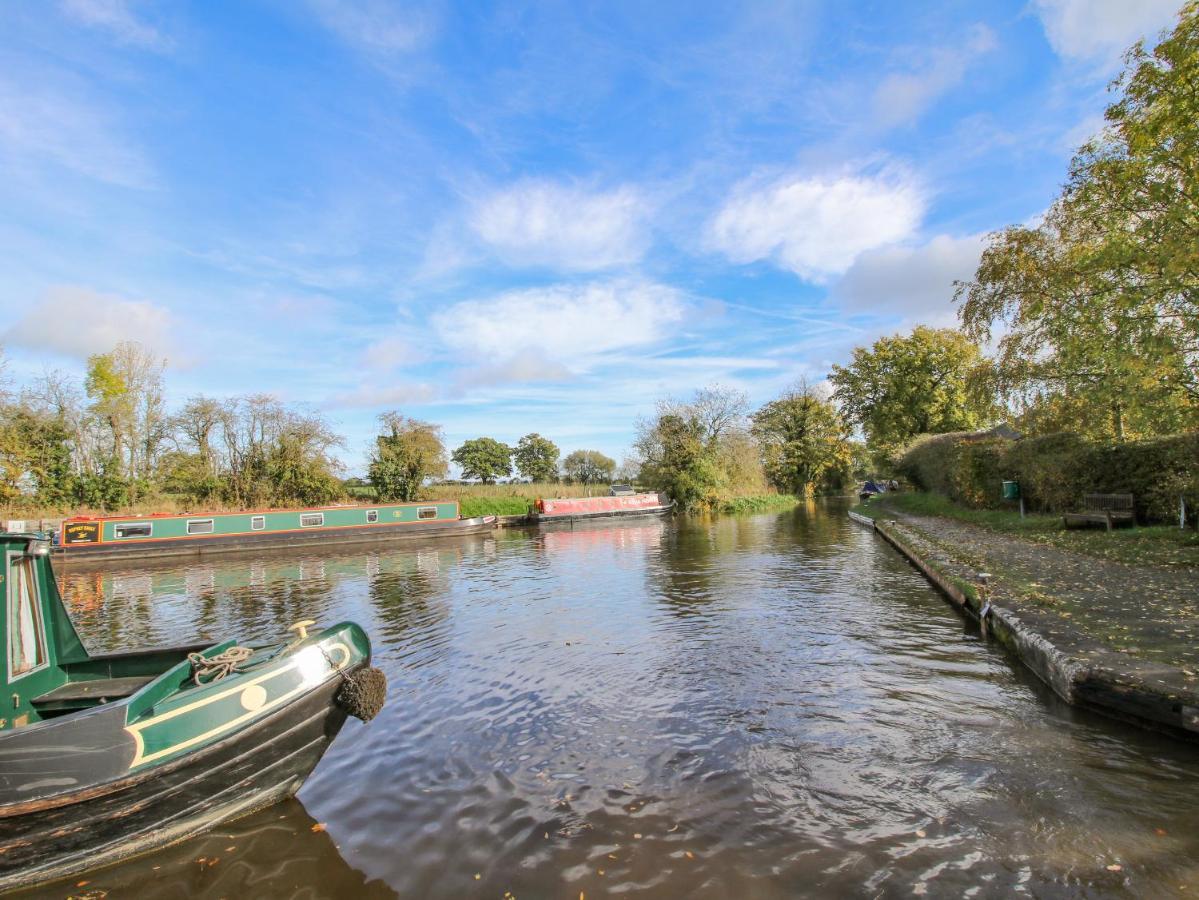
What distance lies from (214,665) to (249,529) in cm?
2275

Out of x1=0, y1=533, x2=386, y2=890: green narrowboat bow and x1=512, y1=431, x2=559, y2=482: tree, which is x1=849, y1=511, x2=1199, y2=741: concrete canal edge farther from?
x1=512, y1=431, x2=559, y2=482: tree

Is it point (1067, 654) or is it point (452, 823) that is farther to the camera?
point (1067, 654)

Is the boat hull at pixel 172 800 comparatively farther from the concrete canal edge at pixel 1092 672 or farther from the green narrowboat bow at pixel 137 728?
the concrete canal edge at pixel 1092 672

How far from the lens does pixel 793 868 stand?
11.1 feet

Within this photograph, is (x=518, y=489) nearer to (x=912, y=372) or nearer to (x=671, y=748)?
(x=912, y=372)

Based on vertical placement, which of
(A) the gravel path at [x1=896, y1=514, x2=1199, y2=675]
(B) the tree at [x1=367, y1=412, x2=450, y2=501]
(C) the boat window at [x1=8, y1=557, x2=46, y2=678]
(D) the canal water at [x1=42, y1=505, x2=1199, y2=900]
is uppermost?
(B) the tree at [x1=367, y1=412, x2=450, y2=501]

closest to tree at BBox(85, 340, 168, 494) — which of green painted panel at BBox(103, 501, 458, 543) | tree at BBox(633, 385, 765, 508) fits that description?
green painted panel at BBox(103, 501, 458, 543)

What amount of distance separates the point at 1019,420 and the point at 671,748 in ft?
58.5

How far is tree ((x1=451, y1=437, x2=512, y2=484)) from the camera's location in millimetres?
60562

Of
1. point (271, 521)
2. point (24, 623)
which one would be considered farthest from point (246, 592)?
point (271, 521)

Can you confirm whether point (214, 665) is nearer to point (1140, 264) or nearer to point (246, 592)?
point (246, 592)

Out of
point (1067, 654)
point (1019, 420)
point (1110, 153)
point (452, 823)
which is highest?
point (1110, 153)

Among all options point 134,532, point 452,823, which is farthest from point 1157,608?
point 134,532

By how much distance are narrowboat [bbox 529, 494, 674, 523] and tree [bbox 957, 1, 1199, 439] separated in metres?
20.9
